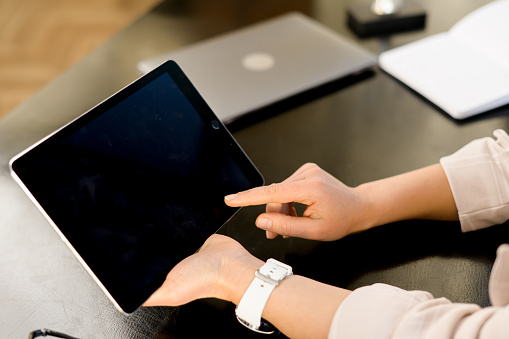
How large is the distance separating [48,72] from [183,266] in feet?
7.36

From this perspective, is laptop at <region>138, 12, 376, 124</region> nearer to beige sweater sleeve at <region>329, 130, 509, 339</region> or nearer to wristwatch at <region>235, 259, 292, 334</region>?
wristwatch at <region>235, 259, 292, 334</region>

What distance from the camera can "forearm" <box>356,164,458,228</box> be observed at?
740 millimetres

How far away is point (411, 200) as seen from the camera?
2.47 feet

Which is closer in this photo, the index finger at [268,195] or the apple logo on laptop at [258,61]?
the index finger at [268,195]

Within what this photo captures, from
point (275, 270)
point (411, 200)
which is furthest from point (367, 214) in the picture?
point (275, 270)

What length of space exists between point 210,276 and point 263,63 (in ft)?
1.87

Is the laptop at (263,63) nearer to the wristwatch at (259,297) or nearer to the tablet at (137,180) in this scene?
the tablet at (137,180)

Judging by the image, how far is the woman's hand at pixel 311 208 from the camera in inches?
27.1

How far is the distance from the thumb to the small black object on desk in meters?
0.71

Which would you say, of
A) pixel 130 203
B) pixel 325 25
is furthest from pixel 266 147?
pixel 325 25

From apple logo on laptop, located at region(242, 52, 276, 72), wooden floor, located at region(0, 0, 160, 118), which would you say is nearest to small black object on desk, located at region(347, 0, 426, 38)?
apple logo on laptop, located at region(242, 52, 276, 72)

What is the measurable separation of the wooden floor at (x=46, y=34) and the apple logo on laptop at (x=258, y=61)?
1.69 m

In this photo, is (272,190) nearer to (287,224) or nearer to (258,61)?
(287,224)

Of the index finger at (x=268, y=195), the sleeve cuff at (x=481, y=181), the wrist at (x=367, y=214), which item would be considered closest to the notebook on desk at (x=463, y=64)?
the sleeve cuff at (x=481, y=181)
